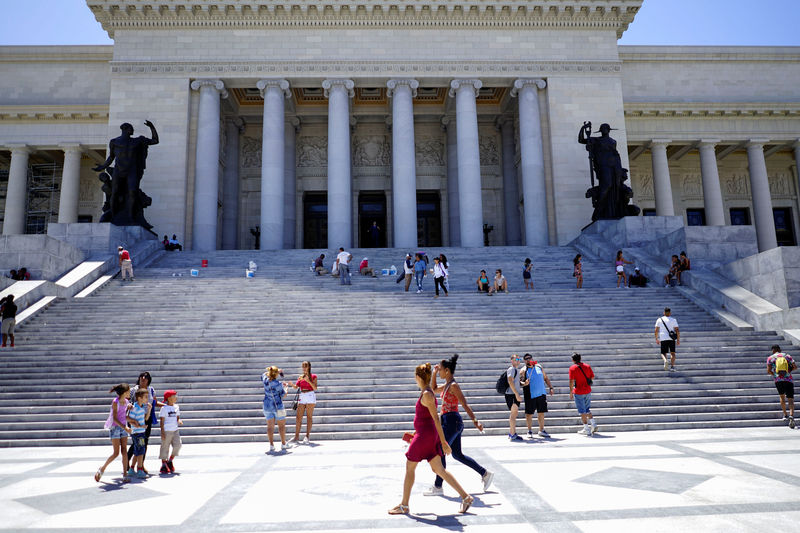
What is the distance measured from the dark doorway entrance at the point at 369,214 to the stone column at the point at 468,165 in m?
8.28

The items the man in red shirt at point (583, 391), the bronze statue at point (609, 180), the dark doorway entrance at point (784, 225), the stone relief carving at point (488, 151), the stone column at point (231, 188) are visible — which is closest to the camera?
the man in red shirt at point (583, 391)

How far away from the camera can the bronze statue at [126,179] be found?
83.5 ft

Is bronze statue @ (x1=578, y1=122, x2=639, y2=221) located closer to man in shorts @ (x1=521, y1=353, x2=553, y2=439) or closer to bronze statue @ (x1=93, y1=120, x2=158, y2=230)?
man in shorts @ (x1=521, y1=353, x2=553, y2=439)

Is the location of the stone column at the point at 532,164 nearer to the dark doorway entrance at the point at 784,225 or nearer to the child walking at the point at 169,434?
the dark doorway entrance at the point at 784,225

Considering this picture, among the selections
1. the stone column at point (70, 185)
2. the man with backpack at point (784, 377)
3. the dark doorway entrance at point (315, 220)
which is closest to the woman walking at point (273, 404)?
the man with backpack at point (784, 377)

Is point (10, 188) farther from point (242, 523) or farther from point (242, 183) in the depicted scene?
point (242, 523)

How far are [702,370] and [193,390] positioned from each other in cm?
1119

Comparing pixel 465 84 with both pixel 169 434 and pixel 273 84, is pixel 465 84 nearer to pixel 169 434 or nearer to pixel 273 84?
pixel 273 84

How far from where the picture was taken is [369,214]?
3859 centimetres

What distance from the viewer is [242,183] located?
37.4 meters

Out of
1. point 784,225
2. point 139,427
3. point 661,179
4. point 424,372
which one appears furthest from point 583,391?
point 784,225

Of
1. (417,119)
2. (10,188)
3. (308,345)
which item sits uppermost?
(417,119)

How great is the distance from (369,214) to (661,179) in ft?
61.6

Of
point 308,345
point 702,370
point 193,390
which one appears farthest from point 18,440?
point 702,370
